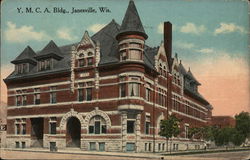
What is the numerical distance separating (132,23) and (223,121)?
1019 centimetres

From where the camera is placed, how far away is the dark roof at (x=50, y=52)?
1037 inches

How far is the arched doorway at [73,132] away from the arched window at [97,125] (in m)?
1.80

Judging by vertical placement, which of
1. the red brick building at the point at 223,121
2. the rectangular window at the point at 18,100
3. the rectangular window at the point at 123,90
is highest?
the rectangular window at the point at 123,90

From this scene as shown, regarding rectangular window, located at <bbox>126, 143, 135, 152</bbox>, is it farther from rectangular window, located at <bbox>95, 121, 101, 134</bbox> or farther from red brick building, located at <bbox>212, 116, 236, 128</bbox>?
red brick building, located at <bbox>212, 116, 236, 128</bbox>

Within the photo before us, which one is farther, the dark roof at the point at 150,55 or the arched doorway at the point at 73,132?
the arched doorway at the point at 73,132

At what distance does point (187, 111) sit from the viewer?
34031mm

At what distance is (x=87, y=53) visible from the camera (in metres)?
28.1

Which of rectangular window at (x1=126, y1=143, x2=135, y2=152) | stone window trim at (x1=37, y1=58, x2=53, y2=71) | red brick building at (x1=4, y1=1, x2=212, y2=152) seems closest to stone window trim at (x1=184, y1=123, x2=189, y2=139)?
red brick building at (x1=4, y1=1, x2=212, y2=152)

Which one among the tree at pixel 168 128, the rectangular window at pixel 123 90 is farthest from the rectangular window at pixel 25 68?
the tree at pixel 168 128

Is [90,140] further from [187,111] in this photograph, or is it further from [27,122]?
[187,111]

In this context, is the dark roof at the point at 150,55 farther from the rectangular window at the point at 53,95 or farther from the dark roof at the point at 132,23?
the rectangular window at the point at 53,95

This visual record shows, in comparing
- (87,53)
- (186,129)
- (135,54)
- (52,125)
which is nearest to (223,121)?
(186,129)

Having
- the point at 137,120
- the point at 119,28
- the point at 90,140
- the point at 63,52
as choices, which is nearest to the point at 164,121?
the point at 137,120

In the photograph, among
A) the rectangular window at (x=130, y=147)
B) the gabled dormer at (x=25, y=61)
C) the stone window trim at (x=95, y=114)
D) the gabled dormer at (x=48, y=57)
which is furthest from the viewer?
the gabled dormer at (x=48, y=57)
